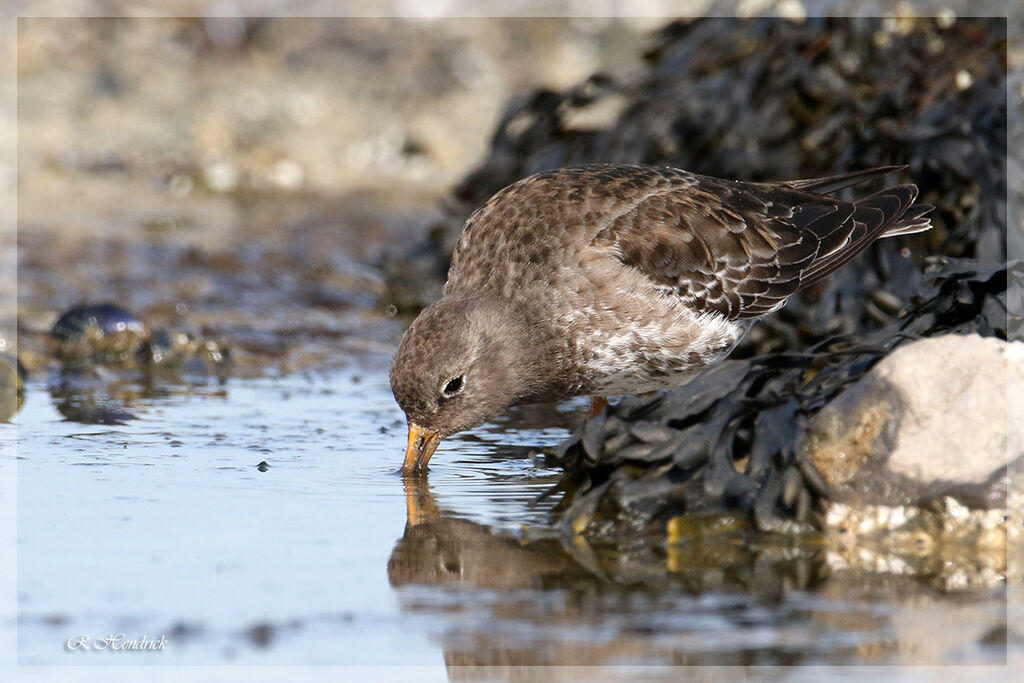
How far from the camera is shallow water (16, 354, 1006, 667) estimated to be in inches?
143

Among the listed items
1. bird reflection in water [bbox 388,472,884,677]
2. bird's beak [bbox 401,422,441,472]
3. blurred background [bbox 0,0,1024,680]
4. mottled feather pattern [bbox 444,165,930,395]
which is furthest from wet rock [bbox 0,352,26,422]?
bird reflection in water [bbox 388,472,884,677]

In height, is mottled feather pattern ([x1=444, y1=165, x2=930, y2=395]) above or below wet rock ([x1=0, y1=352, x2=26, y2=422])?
above

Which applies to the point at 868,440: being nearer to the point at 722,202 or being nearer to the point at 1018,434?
the point at 1018,434

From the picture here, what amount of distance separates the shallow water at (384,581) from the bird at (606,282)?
40 cm

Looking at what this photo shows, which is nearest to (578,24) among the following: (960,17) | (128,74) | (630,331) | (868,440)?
(128,74)

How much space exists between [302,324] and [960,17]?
4744 mm

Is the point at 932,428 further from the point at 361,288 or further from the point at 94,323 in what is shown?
the point at 361,288

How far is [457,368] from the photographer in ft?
18.1

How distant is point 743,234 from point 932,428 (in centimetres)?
208

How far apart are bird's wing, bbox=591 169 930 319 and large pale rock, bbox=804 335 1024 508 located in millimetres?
1572

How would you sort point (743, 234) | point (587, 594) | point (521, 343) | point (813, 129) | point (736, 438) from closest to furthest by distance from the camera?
point (587, 594)
point (736, 438)
point (521, 343)
point (743, 234)
point (813, 129)

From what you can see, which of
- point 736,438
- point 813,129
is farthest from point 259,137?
point 736,438
